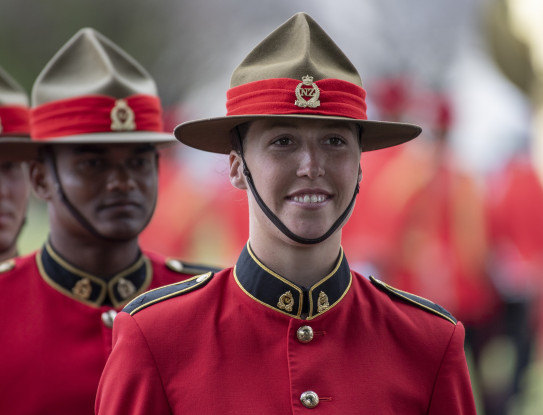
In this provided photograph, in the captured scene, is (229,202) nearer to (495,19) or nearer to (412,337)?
(495,19)

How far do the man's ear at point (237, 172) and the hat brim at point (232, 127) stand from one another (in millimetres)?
101

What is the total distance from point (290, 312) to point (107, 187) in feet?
4.56

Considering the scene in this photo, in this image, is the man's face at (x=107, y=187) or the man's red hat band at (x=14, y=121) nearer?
the man's face at (x=107, y=187)

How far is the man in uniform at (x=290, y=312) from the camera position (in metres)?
3.53

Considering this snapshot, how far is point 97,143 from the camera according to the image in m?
4.85

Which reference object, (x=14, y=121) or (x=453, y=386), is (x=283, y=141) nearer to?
(x=453, y=386)

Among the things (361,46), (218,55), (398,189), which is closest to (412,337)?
(398,189)

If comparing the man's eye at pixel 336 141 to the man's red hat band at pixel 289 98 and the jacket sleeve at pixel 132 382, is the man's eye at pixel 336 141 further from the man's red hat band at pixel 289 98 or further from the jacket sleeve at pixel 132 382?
the jacket sleeve at pixel 132 382

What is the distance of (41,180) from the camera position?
5086mm

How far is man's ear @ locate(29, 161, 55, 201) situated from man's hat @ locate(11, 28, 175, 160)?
0.34ft

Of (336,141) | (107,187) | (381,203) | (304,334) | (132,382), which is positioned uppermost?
(336,141)

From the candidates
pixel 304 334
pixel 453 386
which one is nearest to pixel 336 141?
pixel 304 334

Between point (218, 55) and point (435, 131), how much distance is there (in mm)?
12740

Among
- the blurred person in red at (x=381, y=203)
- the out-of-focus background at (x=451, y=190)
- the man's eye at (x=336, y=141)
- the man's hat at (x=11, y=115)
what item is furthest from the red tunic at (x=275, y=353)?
the blurred person in red at (x=381, y=203)
